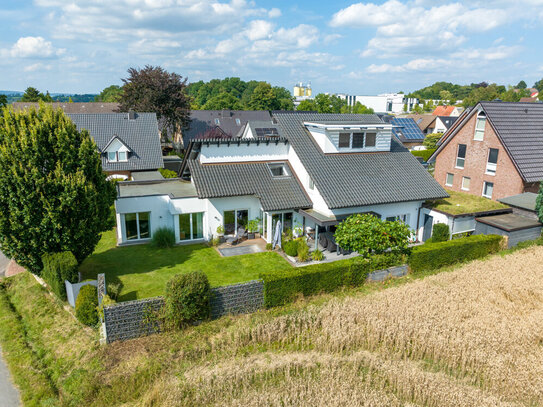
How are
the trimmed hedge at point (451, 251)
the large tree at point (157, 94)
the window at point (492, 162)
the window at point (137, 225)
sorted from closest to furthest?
the trimmed hedge at point (451, 251) → the window at point (137, 225) → the window at point (492, 162) → the large tree at point (157, 94)

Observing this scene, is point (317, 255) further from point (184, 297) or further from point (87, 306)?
point (87, 306)

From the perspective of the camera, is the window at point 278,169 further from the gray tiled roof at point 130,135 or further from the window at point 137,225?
the gray tiled roof at point 130,135

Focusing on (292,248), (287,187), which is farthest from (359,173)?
(292,248)

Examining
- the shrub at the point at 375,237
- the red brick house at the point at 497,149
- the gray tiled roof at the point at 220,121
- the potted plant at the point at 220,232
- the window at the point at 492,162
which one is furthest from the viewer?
the gray tiled roof at the point at 220,121

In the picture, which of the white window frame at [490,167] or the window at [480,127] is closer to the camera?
the white window frame at [490,167]

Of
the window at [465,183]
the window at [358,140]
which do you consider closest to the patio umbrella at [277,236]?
the window at [358,140]

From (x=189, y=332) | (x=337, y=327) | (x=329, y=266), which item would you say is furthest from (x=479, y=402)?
(x=189, y=332)

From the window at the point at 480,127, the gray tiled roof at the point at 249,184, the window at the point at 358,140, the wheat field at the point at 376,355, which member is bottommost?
the wheat field at the point at 376,355
